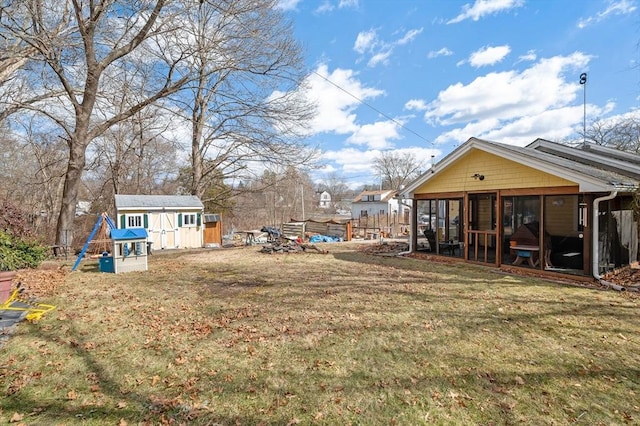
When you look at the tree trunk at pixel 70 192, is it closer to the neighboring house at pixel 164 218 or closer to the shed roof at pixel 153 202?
the neighboring house at pixel 164 218

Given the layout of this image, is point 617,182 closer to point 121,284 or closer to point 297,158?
point 121,284

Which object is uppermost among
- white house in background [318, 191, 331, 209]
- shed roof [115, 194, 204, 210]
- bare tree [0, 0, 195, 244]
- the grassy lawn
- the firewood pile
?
bare tree [0, 0, 195, 244]

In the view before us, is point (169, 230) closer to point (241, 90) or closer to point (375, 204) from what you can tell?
point (241, 90)

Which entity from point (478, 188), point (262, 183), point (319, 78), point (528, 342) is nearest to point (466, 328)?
point (528, 342)

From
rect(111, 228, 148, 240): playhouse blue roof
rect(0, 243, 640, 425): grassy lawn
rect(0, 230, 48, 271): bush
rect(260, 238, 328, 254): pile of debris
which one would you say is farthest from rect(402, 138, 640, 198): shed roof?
rect(0, 230, 48, 271): bush

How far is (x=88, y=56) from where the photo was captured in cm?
1047

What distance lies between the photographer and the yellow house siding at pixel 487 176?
8578 millimetres

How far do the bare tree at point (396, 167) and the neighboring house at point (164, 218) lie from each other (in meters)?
40.2

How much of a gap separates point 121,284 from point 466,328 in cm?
740

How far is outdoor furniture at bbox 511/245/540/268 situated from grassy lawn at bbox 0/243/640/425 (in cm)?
197

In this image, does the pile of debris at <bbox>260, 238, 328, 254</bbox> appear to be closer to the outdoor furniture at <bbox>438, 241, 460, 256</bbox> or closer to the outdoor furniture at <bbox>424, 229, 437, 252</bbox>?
the outdoor furniture at <bbox>424, 229, 437, 252</bbox>

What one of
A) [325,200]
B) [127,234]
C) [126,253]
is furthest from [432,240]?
[325,200]

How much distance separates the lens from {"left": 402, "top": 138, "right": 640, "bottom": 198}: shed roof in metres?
7.34

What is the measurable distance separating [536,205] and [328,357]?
9.72m
